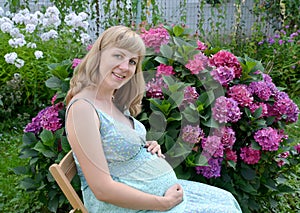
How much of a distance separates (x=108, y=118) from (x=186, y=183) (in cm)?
49

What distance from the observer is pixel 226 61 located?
2553 millimetres

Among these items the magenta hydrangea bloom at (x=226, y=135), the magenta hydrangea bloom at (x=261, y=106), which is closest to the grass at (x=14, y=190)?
the magenta hydrangea bloom at (x=261, y=106)

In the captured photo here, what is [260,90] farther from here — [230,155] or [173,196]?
[173,196]

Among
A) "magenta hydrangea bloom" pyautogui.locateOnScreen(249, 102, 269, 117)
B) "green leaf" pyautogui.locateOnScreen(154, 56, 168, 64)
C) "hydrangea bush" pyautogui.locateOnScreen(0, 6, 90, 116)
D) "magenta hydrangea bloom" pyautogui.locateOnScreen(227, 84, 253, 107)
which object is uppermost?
"green leaf" pyautogui.locateOnScreen(154, 56, 168, 64)

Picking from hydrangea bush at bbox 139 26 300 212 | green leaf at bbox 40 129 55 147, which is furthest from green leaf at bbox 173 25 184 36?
green leaf at bbox 40 129 55 147

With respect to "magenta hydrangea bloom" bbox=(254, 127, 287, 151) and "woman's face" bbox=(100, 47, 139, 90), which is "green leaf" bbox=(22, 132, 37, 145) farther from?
"magenta hydrangea bloom" bbox=(254, 127, 287, 151)

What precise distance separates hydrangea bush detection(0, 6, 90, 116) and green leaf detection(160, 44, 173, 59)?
211 cm

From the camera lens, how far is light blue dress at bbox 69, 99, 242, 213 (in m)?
1.73

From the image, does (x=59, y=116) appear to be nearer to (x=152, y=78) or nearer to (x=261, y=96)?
(x=152, y=78)

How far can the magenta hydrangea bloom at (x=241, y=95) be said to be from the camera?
2.50 meters

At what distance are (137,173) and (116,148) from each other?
147 mm

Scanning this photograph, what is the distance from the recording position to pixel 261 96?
8.53 ft

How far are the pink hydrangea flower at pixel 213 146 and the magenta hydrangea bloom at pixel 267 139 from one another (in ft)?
0.90

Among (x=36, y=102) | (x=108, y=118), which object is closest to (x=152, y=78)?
(x=108, y=118)
